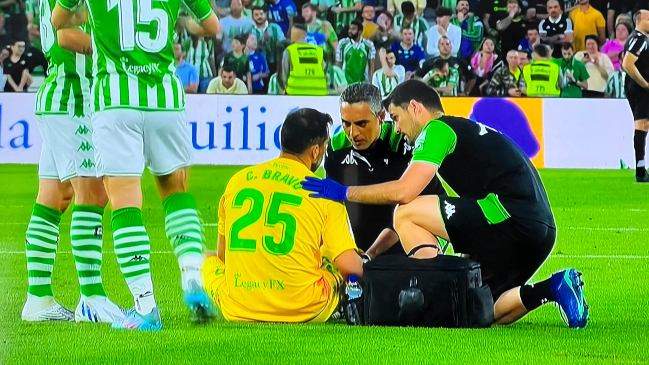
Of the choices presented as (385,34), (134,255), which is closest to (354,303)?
(134,255)

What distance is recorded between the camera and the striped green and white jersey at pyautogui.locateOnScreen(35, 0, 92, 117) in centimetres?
498

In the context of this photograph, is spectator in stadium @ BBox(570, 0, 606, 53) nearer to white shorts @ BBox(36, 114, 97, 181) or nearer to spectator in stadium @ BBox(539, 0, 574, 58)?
spectator in stadium @ BBox(539, 0, 574, 58)

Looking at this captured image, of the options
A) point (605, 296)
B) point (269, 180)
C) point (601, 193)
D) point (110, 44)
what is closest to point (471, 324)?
point (269, 180)

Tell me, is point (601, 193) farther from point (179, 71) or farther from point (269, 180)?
point (269, 180)

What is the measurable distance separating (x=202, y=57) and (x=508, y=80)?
12.7 feet

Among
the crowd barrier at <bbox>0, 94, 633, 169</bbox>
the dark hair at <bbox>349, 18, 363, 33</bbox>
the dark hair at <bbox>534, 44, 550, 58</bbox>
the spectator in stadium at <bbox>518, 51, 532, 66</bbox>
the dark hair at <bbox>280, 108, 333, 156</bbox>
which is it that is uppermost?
the dark hair at <bbox>280, 108, 333, 156</bbox>

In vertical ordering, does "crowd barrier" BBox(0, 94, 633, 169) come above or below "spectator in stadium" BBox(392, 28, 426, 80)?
below

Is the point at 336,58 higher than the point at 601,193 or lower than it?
higher

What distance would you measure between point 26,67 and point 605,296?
1014 centimetres

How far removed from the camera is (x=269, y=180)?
15.6 feet

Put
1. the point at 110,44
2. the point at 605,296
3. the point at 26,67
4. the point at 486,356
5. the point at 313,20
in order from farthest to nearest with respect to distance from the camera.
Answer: the point at 313,20, the point at 26,67, the point at 605,296, the point at 110,44, the point at 486,356

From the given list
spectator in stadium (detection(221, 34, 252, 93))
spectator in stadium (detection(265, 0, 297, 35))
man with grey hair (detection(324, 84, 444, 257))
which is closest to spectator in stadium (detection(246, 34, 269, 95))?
spectator in stadium (detection(221, 34, 252, 93))

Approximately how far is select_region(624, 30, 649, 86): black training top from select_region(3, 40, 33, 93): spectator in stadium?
23.1ft

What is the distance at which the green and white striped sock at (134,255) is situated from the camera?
4.54 metres
